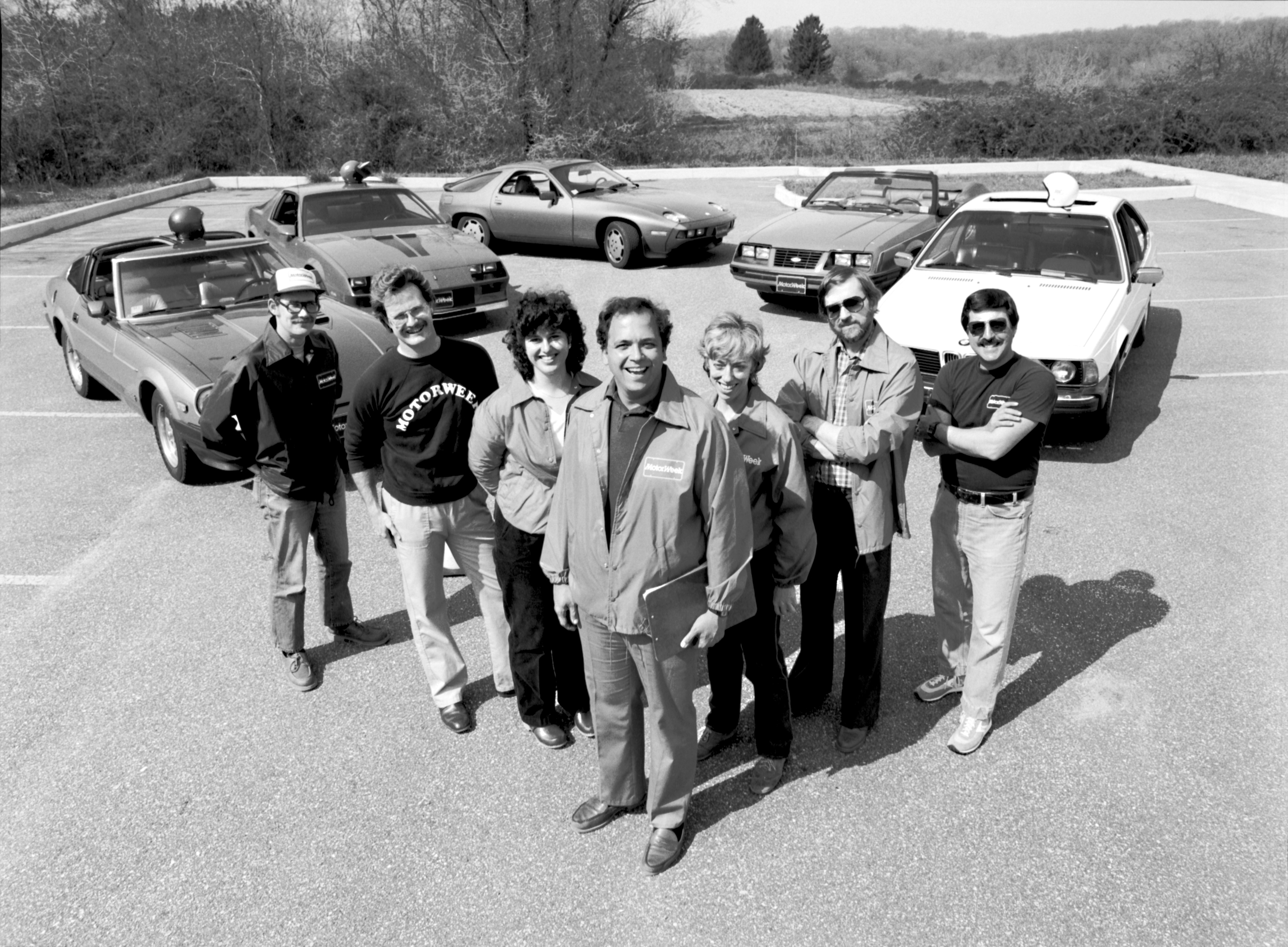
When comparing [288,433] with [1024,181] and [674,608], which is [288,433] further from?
[1024,181]

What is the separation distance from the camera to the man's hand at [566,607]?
3215mm

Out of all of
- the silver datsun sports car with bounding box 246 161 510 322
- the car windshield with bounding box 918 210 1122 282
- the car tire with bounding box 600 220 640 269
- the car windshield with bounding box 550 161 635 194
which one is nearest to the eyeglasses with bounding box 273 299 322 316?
the silver datsun sports car with bounding box 246 161 510 322

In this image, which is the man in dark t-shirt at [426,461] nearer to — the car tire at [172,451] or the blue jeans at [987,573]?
the blue jeans at [987,573]

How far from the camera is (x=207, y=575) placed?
5324 mm

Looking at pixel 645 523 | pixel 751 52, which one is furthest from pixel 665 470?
pixel 751 52

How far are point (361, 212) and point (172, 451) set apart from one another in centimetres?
506

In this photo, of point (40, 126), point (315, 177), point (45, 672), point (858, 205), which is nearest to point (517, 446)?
point (45, 672)

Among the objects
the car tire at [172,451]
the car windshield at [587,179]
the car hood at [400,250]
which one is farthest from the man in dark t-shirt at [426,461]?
the car windshield at [587,179]

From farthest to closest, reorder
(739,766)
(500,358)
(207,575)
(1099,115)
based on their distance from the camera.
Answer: (1099,115) < (500,358) < (207,575) < (739,766)

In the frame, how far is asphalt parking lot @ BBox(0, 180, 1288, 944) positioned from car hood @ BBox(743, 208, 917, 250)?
477 centimetres

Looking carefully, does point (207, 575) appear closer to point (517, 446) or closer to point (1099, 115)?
point (517, 446)

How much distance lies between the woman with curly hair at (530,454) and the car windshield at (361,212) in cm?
787

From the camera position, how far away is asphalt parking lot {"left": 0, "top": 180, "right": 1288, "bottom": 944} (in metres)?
3.05

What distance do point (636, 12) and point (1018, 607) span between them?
90.7 ft
